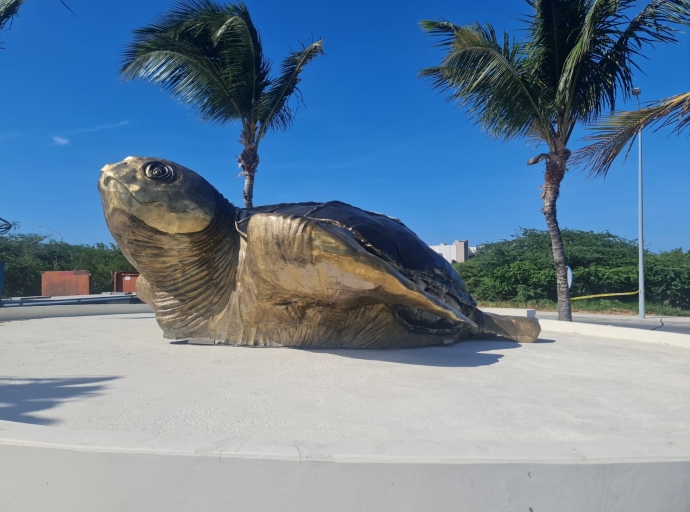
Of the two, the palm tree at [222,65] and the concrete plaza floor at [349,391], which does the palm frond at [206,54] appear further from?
the concrete plaza floor at [349,391]

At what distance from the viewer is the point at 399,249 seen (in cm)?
584

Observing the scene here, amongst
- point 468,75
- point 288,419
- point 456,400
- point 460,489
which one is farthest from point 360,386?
point 468,75

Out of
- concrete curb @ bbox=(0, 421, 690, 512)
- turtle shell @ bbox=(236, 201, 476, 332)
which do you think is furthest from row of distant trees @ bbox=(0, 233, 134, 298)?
concrete curb @ bbox=(0, 421, 690, 512)

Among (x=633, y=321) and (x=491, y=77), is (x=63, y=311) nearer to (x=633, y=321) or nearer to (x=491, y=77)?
(x=491, y=77)

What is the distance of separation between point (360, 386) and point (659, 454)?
88.0 inches

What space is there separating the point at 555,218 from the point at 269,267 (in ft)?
27.2

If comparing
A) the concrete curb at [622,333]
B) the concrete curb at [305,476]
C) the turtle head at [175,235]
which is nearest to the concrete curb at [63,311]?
the turtle head at [175,235]

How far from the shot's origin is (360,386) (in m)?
3.96

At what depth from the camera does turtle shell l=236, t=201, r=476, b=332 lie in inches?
212

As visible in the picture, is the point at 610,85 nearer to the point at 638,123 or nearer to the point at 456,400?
the point at 638,123

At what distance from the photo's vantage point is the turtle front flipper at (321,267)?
4.29 metres

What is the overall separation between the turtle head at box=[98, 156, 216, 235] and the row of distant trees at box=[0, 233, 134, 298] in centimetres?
2691

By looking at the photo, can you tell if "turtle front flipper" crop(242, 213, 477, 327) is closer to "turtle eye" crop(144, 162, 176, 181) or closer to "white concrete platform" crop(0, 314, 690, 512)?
"white concrete platform" crop(0, 314, 690, 512)

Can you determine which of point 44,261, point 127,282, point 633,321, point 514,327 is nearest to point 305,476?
point 514,327
